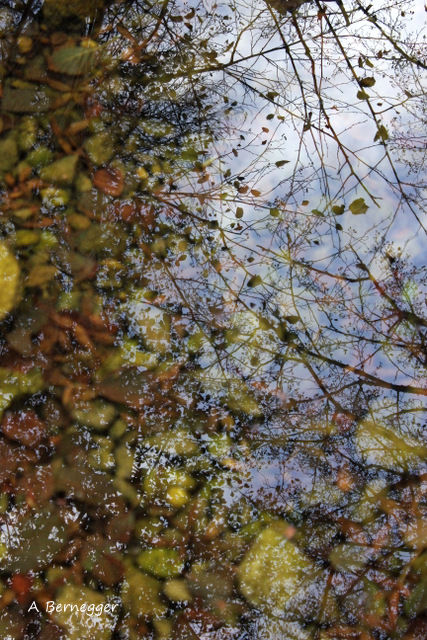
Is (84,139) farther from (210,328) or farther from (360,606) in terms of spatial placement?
(360,606)

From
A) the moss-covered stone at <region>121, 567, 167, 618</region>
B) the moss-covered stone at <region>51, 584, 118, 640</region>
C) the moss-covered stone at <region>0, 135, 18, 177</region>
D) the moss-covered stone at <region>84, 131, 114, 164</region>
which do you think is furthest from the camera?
the moss-covered stone at <region>84, 131, 114, 164</region>

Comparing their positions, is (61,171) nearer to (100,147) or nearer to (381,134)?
(100,147)

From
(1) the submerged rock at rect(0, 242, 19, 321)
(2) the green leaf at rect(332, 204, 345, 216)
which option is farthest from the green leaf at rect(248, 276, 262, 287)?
(1) the submerged rock at rect(0, 242, 19, 321)

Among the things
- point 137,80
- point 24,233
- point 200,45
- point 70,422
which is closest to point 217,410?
point 70,422

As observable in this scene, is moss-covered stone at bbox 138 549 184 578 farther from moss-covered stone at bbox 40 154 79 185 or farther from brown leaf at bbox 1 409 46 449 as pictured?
moss-covered stone at bbox 40 154 79 185

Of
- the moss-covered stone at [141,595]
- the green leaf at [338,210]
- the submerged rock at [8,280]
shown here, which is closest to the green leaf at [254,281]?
the green leaf at [338,210]

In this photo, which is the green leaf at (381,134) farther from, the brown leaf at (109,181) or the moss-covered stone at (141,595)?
the moss-covered stone at (141,595)
